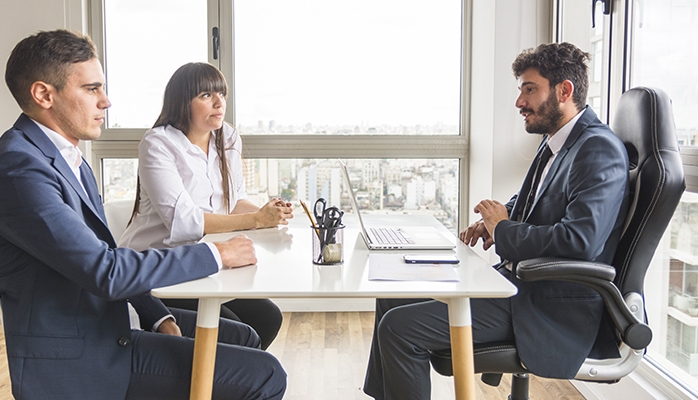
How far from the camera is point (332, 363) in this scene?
294 cm

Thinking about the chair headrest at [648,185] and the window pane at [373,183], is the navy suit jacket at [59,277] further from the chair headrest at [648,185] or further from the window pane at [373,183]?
the window pane at [373,183]

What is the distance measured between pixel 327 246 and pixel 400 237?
0.44 meters

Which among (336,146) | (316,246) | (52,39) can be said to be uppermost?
(52,39)

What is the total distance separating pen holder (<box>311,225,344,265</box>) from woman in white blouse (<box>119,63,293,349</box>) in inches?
22.7

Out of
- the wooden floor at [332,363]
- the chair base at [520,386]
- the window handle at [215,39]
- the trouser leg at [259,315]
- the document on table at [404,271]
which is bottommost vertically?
the wooden floor at [332,363]

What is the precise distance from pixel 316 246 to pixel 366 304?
218cm

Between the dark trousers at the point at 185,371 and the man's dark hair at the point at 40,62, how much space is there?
649mm

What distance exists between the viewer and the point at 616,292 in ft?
5.19

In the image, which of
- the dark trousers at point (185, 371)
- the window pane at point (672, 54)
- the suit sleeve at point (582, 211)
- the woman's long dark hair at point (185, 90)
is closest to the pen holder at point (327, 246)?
the dark trousers at point (185, 371)

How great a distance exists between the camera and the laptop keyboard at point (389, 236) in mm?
1917

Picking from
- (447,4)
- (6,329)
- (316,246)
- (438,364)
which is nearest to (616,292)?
(438,364)

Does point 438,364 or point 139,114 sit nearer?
point 438,364

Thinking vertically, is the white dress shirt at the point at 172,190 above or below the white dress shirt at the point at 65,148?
below

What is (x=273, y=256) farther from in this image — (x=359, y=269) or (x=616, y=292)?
(x=616, y=292)
